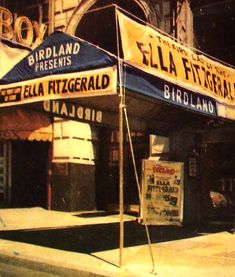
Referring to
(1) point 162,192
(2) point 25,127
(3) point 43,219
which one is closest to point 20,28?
(2) point 25,127

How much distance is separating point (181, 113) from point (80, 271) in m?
5.39

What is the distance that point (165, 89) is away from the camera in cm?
786

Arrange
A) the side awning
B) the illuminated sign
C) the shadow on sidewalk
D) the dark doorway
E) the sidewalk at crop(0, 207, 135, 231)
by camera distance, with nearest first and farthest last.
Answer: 1. the shadow on sidewalk
2. the sidewalk at crop(0, 207, 135, 231)
3. the side awning
4. the illuminated sign
5. the dark doorway

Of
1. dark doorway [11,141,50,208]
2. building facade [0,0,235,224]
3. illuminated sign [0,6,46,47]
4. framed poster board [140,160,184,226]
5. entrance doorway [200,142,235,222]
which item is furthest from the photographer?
dark doorway [11,141,50,208]

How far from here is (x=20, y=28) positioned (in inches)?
624

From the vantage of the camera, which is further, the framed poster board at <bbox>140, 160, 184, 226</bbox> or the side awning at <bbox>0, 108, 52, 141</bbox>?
the side awning at <bbox>0, 108, 52, 141</bbox>

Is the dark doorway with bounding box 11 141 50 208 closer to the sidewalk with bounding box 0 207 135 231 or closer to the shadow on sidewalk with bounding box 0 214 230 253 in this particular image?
the sidewalk with bounding box 0 207 135 231

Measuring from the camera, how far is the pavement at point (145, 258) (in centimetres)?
705

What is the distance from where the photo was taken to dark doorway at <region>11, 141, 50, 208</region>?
17.7m

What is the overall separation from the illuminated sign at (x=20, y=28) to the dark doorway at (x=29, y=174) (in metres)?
3.81

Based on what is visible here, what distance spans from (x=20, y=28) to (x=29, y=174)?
5397 mm

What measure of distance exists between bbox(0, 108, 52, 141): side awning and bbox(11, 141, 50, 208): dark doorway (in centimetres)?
192

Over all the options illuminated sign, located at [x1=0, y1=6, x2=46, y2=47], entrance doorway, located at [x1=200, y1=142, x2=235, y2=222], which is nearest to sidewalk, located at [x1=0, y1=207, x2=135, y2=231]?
entrance doorway, located at [x1=200, y1=142, x2=235, y2=222]

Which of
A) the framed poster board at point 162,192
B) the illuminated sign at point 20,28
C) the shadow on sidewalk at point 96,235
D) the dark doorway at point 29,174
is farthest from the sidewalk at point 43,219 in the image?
the illuminated sign at point 20,28
